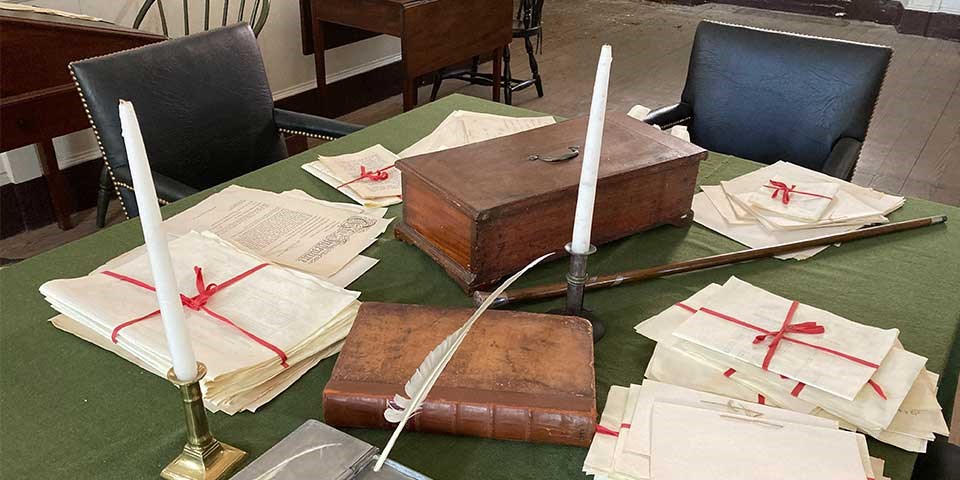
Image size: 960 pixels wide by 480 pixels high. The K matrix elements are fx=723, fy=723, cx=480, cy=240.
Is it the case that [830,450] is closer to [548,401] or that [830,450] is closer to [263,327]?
[548,401]

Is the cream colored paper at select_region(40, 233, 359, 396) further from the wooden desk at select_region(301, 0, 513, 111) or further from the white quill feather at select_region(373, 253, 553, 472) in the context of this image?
the wooden desk at select_region(301, 0, 513, 111)

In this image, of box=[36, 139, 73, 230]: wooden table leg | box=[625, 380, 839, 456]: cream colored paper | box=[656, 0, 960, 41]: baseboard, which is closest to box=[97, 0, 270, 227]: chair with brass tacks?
box=[36, 139, 73, 230]: wooden table leg

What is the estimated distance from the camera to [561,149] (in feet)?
4.20

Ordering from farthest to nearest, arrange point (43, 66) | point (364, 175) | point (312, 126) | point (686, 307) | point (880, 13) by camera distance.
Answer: point (880, 13) < point (43, 66) < point (312, 126) < point (364, 175) < point (686, 307)

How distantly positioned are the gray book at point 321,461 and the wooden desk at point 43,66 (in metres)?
1.81

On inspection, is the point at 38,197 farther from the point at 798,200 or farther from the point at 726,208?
the point at 798,200

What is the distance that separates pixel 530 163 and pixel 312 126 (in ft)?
2.70

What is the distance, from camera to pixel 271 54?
3676 mm

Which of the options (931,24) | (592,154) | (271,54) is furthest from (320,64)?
(931,24)

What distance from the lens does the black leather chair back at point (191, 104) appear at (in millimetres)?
1559

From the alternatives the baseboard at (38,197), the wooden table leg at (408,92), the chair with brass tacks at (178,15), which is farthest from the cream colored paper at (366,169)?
the baseboard at (38,197)

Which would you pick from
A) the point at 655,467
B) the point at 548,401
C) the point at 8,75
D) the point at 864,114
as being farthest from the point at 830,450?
the point at 8,75

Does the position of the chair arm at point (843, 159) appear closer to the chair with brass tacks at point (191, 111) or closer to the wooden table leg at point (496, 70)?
the chair with brass tacks at point (191, 111)

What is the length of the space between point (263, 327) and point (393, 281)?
252 mm
